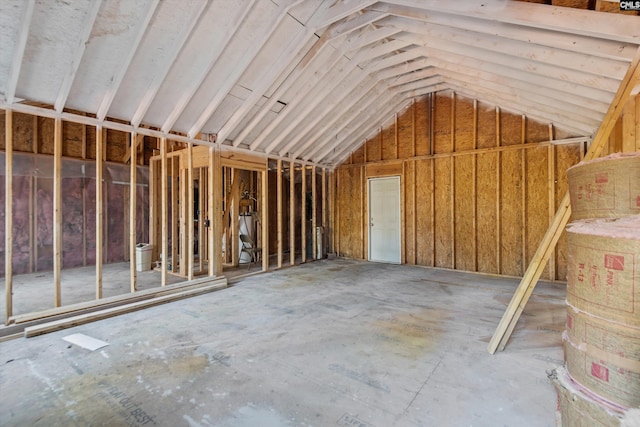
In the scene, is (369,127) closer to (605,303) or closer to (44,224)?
(605,303)

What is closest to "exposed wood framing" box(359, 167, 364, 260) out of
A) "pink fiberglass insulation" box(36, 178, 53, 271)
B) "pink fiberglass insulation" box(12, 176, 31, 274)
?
"pink fiberglass insulation" box(36, 178, 53, 271)

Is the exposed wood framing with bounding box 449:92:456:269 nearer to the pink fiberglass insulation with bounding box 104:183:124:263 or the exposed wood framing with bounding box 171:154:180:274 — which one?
the exposed wood framing with bounding box 171:154:180:274

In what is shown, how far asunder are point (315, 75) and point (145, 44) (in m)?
2.51

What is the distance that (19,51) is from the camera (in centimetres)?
304

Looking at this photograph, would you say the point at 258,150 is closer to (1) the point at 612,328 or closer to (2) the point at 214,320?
(2) the point at 214,320

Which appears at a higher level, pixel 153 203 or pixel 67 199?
pixel 67 199

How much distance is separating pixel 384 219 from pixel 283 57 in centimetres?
465

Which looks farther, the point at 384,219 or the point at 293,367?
the point at 384,219

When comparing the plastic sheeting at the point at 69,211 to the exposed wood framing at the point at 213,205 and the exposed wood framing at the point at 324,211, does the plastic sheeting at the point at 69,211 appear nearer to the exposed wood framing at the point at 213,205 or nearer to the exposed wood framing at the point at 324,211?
the exposed wood framing at the point at 213,205

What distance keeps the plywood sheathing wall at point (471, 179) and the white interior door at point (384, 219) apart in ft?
0.67

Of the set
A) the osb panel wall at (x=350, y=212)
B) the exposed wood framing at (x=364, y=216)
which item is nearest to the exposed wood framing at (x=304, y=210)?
the osb panel wall at (x=350, y=212)

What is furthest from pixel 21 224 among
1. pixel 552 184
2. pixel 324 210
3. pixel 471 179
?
pixel 552 184

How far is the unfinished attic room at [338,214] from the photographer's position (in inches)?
76.3

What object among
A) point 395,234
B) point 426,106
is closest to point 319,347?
point 395,234
